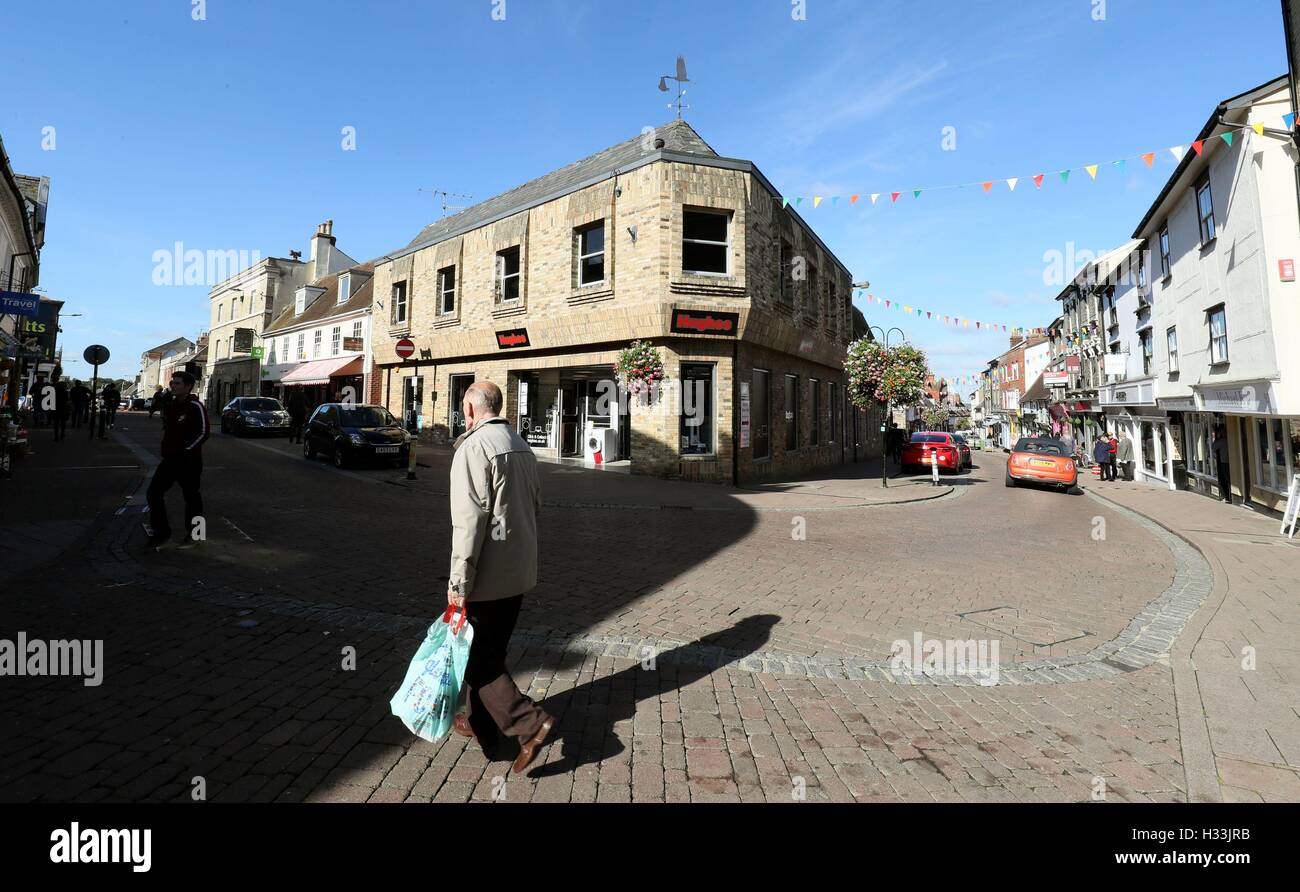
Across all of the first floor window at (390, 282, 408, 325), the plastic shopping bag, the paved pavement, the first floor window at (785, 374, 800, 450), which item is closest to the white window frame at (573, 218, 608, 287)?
the first floor window at (785, 374, 800, 450)

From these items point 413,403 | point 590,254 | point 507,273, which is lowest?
point 413,403

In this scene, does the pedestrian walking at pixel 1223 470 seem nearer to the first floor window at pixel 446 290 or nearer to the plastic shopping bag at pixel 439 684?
the plastic shopping bag at pixel 439 684

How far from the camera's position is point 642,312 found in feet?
48.6

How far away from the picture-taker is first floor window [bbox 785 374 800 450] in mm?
19281

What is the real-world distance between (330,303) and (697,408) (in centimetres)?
2706

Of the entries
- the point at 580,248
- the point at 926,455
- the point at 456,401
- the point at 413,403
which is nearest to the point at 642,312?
the point at 580,248

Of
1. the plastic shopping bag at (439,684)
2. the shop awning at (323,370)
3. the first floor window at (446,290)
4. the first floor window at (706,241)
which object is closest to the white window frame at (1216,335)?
the first floor window at (706,241)

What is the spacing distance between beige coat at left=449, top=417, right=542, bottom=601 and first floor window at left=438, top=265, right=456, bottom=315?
1986 cm

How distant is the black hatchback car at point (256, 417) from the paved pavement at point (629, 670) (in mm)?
16602

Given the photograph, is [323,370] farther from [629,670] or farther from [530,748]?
[530,748]

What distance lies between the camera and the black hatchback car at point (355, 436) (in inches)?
558

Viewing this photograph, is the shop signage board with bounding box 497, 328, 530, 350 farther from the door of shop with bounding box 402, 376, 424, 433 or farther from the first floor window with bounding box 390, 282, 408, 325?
the first floor window with bounding box 390, 282, 408, 325
